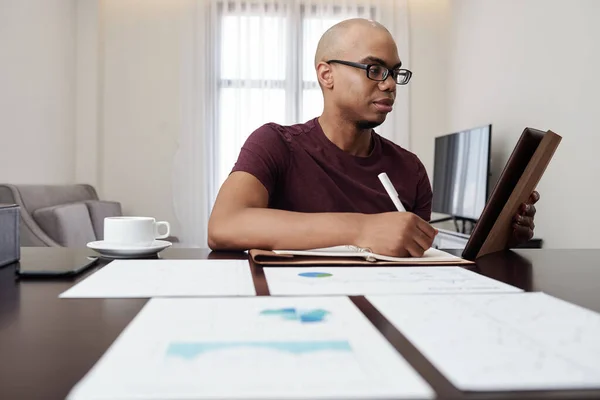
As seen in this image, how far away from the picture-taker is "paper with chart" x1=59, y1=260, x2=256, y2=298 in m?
0.59

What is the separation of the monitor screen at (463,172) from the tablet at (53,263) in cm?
239

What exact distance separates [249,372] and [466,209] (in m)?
2.99

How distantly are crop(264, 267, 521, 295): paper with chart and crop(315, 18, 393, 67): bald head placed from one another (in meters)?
0.90

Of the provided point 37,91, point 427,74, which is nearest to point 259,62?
point 427,74

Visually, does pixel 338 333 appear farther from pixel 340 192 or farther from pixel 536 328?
pixel 340 192

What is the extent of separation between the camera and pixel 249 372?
1.07 ft

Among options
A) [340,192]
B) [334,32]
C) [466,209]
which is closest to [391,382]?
[340,192]

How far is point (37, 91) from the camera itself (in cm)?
319

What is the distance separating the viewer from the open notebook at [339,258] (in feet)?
2.66

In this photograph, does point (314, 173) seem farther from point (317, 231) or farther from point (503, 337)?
point (503, 337)

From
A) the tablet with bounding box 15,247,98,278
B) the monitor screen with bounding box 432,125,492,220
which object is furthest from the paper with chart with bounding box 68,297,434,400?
the monitor screen with bounding box 432,125,492,220

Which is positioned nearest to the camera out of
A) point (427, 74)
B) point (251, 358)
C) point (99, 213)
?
point (251, 358)

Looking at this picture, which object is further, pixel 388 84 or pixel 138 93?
pixel 138 93

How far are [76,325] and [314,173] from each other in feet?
3.34
